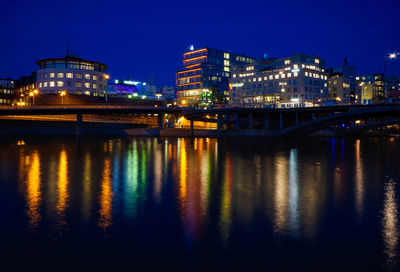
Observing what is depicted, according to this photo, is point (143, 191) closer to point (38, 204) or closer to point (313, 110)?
point (38, 204)

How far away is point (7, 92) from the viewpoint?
174m

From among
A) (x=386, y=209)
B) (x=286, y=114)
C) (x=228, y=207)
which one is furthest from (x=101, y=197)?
(x=286, y=114)

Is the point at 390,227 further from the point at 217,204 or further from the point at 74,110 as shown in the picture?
the point at 74,110

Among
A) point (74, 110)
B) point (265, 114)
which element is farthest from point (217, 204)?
point (74, 110)

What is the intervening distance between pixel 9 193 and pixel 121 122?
85405 mm

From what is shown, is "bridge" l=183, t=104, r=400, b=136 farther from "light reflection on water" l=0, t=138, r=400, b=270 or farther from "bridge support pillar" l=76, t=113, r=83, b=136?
"light reflection on water" l=0, t=138, r=400, b=270

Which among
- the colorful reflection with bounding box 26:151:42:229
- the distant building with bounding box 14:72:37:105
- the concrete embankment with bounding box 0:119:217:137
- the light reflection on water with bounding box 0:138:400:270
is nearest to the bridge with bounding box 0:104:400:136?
the concrete embankment with bounding box 0:119:217:137

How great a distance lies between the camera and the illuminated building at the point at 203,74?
6649 inches

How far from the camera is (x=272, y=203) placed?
13.5 metres

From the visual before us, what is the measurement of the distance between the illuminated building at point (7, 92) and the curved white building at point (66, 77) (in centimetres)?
5662

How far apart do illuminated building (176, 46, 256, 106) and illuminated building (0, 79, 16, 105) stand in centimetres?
8967

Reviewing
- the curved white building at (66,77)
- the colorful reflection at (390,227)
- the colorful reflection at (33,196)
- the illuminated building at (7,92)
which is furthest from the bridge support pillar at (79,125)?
the illuminated building at (7,92)

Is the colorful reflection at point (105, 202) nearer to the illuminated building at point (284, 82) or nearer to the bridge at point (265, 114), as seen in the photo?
the bridge at point (265, 114)

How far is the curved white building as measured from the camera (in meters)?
125
